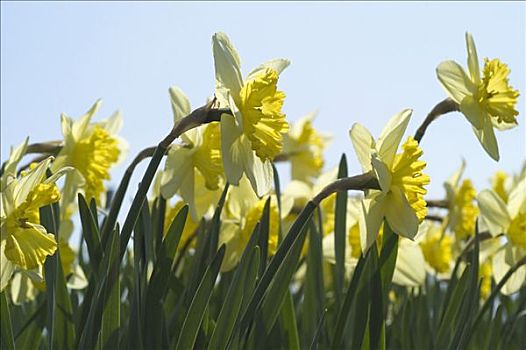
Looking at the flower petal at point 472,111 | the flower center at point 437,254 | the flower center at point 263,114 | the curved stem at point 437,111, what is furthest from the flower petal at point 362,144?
the flower center at point 437,254

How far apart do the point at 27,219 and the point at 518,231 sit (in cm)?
154

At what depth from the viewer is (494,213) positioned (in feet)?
8.68

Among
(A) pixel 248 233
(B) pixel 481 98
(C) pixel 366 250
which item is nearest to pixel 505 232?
(B) pixel 481 98

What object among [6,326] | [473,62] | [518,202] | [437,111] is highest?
[473,62]

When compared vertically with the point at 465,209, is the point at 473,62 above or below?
above

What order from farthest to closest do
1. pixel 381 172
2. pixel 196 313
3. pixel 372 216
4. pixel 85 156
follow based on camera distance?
1. pixel 85 156
2. pixel 372 216
3. pixel 381 172
4. pixel 196 313

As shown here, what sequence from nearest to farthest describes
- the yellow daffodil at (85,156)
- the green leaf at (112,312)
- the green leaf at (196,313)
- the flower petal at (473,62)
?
the green leaf at (196,313), the green leaf at (112,312), the flower petal at (473,62), the yellow daffodil at (85,156)

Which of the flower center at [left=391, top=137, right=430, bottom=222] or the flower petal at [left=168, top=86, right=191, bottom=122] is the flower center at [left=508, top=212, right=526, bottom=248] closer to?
the flower center at [left=391, top=137, right=430, bottom=222]

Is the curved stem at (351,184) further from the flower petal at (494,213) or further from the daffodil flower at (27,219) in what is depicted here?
Answer: the flower petal at (494,213)

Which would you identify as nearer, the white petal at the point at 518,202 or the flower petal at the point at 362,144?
the flower petal at the point at 362,144

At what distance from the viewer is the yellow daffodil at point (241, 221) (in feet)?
8.03

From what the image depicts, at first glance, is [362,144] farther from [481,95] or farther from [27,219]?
[27,219]

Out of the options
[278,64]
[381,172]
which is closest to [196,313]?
[381,172]

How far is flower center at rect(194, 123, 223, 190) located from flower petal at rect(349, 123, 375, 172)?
430 mm
